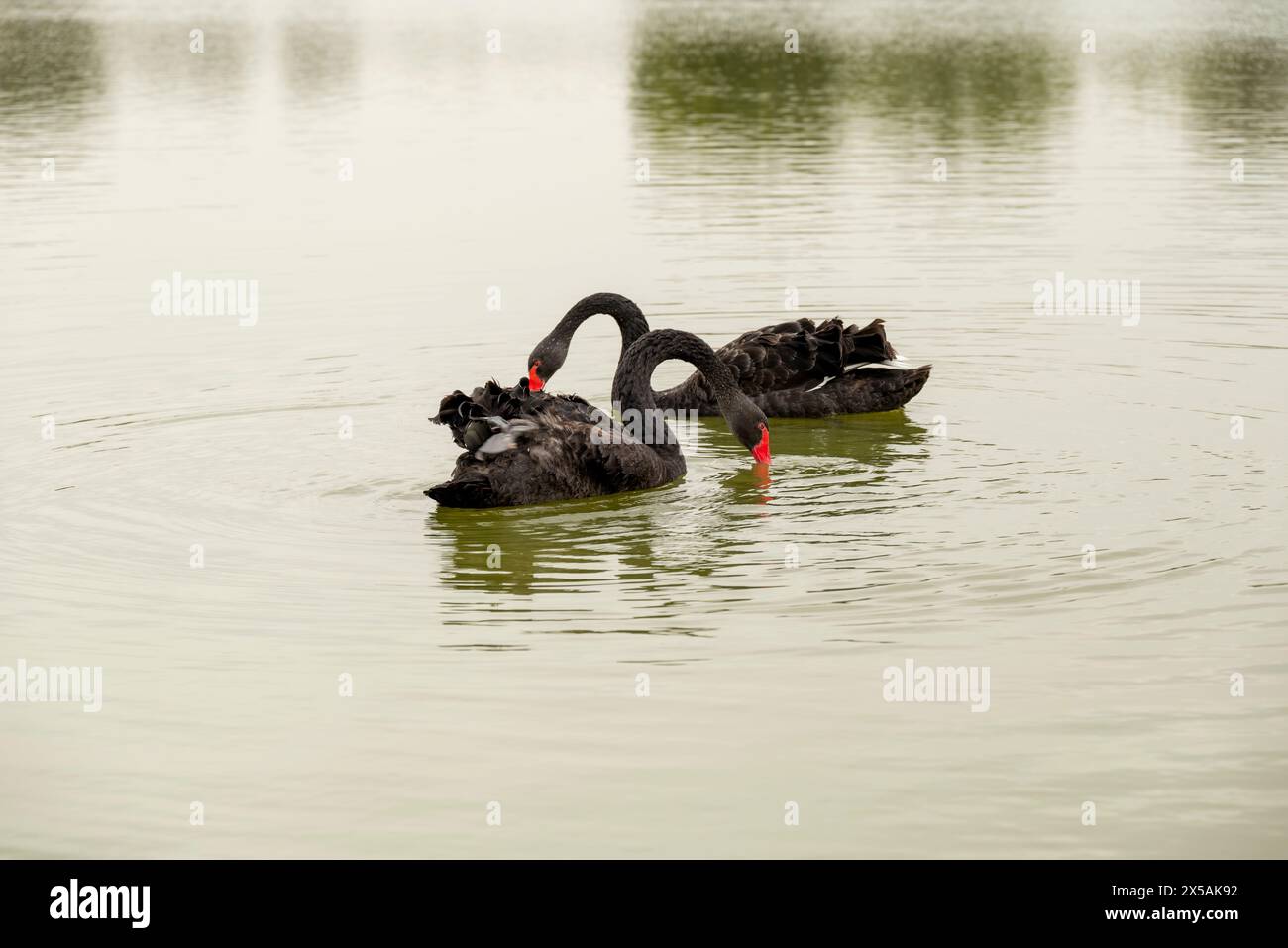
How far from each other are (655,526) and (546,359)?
3.42m

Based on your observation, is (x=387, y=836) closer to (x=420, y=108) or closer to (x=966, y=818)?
(x=966, y=818)

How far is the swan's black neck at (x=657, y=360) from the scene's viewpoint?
10.6 meters

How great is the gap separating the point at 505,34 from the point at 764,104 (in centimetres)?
1890

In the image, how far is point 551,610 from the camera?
767 centimetres

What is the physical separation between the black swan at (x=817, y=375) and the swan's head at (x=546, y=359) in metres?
0.16

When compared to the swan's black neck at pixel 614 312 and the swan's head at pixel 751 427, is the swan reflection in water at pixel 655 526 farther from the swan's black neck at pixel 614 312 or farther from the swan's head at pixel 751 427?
the swan's black neck at pixel 614 312

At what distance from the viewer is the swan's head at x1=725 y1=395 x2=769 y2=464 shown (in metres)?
10.3

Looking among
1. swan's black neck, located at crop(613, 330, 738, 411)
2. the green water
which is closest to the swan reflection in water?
the green water

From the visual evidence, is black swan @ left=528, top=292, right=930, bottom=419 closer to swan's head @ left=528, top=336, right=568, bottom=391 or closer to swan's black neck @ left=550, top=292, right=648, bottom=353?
swan's head @ left=528, top=336, right=568, bottom=391

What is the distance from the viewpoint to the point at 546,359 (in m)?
12.2

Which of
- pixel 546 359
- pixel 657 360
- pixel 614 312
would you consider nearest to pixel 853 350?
A: pixel 657 360

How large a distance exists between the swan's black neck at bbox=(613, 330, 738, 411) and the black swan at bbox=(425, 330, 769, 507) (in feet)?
1.71

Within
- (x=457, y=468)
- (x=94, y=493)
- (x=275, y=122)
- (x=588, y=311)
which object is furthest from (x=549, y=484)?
(x=275, y=122)

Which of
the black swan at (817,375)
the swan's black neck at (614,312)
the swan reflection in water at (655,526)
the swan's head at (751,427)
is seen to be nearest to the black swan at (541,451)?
the swan reflection in water at (655,526)
